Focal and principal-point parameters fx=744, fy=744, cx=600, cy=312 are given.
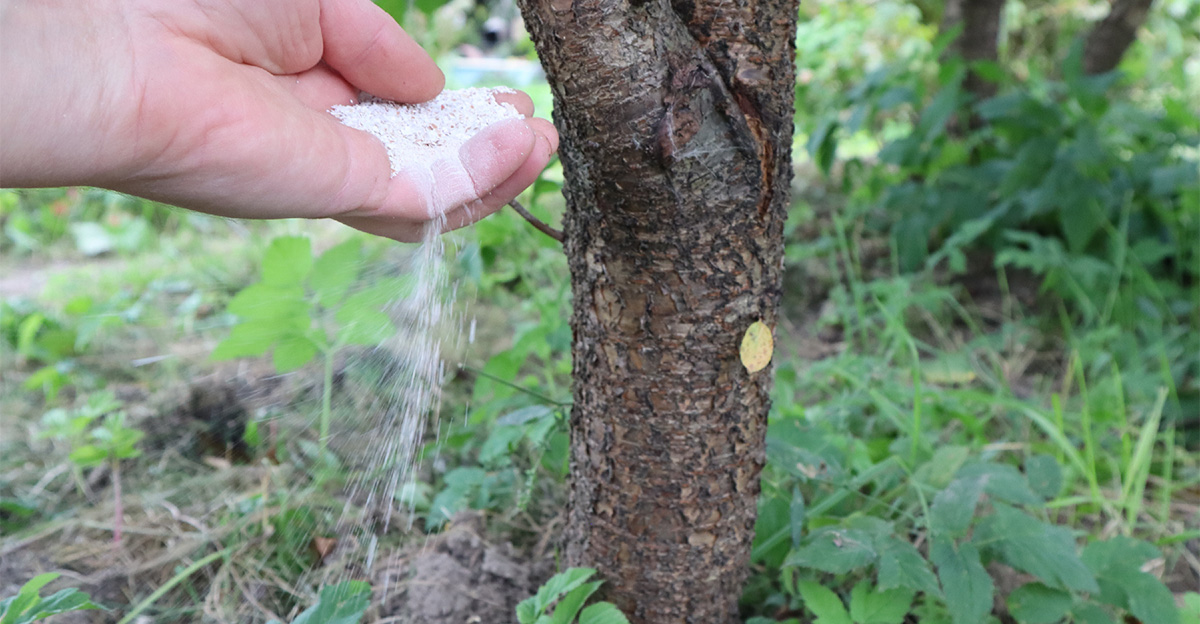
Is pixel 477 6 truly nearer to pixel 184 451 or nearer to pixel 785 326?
pixel 785 326

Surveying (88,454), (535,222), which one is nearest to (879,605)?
(535,222)

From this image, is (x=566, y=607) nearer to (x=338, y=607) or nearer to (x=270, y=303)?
(x=338, y=607)

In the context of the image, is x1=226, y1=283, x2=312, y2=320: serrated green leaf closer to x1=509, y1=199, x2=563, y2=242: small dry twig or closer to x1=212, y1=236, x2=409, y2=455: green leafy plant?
x1=212, y1=236, x2=409, y2=455: green leafy plant

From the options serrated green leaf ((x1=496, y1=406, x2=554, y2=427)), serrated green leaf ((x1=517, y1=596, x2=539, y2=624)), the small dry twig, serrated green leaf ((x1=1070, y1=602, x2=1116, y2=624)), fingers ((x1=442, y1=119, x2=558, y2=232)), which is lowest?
serrated green leaf ((x1=1070, y1=602, x2=1116, y2=624))

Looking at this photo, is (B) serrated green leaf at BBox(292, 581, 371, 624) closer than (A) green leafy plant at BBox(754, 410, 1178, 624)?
Yes

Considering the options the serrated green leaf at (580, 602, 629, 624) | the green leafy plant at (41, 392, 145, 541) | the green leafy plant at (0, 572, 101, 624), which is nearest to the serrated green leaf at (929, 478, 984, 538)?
the serrated green leaf at (580, 602, 629, 624)

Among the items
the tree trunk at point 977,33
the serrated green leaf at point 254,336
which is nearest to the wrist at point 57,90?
the serrated green leaf at point 254,336
